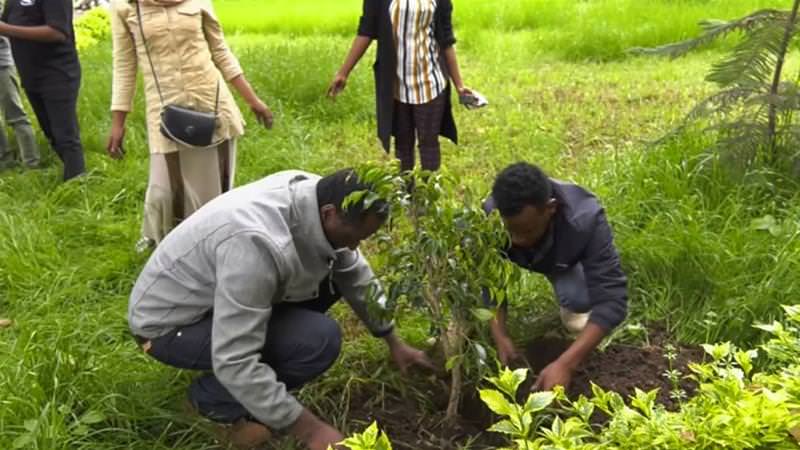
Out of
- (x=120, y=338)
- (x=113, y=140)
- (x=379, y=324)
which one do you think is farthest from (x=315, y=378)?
(x=113, y=140)

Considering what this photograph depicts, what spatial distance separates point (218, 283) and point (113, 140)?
6.21ft

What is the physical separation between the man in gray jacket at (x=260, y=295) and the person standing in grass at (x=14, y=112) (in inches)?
123

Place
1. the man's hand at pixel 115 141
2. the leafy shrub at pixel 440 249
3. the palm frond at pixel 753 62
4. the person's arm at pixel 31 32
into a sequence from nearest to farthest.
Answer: the leafy shrub at pixel 440 249 < the palm frond at pixel 753 62 < the man's hand at pixel 115 141 < the person's arm at pixel 31 32

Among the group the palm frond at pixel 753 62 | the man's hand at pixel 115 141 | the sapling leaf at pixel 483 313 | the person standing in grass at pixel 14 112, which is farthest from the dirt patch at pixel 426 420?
the person standing in grass at pixel 14 112

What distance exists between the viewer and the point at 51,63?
4.56m

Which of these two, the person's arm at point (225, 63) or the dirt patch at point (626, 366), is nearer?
the dirt patch at point (626, 366)

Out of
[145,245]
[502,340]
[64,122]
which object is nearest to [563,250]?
[502,340]

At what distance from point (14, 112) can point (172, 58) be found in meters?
2.11

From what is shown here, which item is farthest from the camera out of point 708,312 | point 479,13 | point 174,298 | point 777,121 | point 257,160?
A: point 479,13

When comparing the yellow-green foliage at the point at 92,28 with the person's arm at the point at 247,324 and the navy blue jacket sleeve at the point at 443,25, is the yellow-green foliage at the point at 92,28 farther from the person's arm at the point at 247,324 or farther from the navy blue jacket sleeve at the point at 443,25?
the person's arm at the point at 247,324

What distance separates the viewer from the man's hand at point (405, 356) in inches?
110

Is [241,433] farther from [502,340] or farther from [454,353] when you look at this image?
[502,340]

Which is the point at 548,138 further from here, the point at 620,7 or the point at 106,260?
the point at 620,7

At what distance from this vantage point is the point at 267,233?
226 cm
